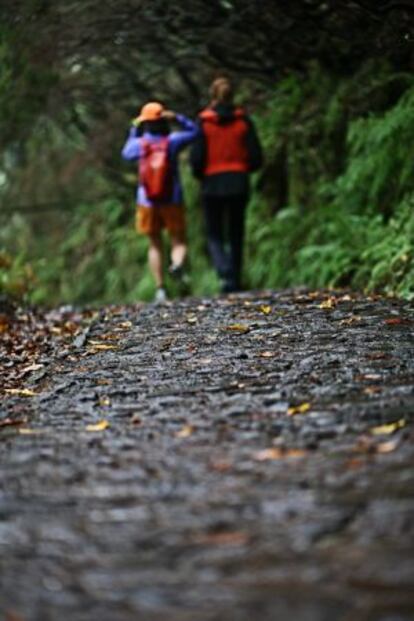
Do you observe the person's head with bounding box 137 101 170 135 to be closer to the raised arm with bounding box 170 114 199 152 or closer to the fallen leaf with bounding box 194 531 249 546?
the raised arm with bounding box 170 114 199 152

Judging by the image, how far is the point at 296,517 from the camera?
286cm

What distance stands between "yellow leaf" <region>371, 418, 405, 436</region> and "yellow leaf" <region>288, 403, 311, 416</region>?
0.42m

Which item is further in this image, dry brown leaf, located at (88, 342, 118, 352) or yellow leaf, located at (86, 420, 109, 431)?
dry brown leaf, located at (88, 342, 118, 352)

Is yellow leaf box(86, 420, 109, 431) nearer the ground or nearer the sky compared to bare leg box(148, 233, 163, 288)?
nearer the sky

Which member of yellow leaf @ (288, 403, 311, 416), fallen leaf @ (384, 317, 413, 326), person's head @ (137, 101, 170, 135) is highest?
person's head @ (137, 101, 170, 135)

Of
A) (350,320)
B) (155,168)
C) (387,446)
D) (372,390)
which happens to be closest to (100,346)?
(350,320)

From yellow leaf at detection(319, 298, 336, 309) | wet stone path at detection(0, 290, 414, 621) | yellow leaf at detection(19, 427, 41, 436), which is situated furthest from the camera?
yellow leaf at detection(319, 298, 336, 309)

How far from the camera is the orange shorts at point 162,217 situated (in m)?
10.2

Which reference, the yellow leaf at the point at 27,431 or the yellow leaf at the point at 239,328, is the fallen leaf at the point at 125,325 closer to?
the yellow leaf at the point at 239,328

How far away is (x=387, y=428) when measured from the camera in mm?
3678

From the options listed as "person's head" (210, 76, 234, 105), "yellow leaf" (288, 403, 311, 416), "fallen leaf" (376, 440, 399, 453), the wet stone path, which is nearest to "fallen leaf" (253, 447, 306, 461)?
the wet stone path

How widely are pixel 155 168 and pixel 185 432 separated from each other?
616 cm

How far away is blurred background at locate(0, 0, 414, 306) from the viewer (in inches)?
355

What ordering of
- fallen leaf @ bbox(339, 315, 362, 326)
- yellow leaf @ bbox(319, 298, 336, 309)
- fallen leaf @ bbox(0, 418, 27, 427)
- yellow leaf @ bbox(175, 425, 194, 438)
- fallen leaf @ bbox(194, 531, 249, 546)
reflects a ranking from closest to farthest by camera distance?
fallen leaf @ bbox(194, 531, 249, 546), yellow leaf @ bbox(175, 425, 194, 438), fallen leaf @ bbox(0, 418, 27, 427), fallen leaf @ bbox(339, 315, 362, 326), yellow leaf @ bbox(319, 298, 336, 309)
